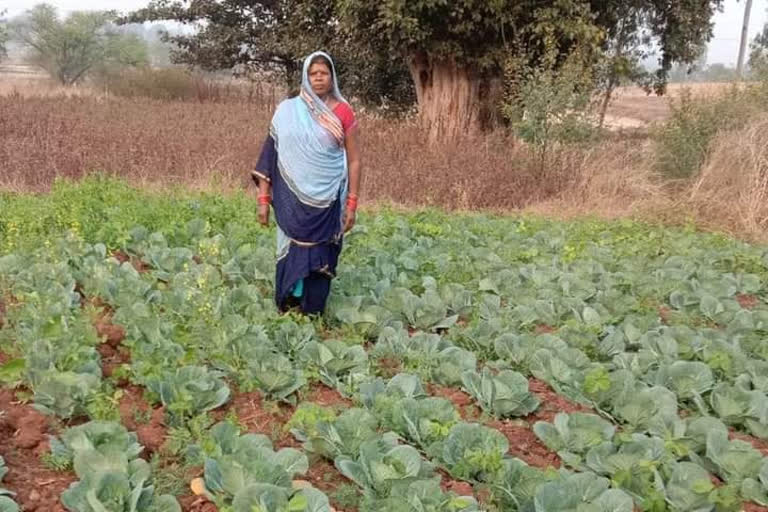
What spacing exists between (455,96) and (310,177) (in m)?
8.18

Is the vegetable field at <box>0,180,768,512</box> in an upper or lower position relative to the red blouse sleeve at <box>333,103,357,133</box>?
lower

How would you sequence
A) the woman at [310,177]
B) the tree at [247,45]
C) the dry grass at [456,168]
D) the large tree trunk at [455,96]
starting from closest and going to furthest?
the woman at [310,177] → the dry grass at [456,168] → the large tree trunk at [455,96] → the tree at [247,45]

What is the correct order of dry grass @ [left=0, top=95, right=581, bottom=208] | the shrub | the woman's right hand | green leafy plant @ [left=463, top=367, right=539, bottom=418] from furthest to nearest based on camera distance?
1. the shrub
2. dry grass @ [left=0, top=95, right=581, bottom=208]
3. the woman's right hand
4. green leafy plant @ [left=463, top=367, right=539, bottom=418]

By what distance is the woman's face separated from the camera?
386 centimetres

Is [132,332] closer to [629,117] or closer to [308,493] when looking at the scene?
[308,493]

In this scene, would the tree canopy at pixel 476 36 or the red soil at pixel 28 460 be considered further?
the tree canopy at pixel 476 36

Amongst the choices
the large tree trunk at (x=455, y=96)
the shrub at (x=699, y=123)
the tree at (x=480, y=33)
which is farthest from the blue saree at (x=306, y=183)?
the large tree trunk at (x=455, y=96)

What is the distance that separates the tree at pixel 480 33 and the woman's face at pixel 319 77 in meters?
6.40

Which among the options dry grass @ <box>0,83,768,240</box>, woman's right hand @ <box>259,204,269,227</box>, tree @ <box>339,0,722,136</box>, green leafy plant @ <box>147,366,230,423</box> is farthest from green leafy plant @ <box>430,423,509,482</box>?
tree @ <box>339,0,722,136</box>

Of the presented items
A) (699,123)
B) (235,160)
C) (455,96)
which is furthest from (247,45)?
(699,123)

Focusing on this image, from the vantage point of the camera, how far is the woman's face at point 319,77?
12.6 ft

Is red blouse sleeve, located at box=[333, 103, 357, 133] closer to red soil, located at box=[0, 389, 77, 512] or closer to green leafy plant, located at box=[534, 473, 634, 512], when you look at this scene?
red soil, located at box=[0, 389, 77, 512]

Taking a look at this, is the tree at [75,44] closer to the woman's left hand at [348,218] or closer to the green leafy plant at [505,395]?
the woman's left hand at [348,218]

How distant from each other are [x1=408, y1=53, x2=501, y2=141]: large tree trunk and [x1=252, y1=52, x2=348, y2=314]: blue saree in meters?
7.49
